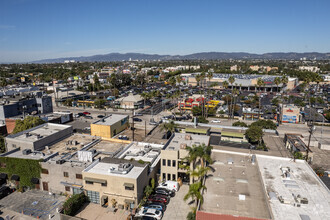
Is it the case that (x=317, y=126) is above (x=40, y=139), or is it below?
below

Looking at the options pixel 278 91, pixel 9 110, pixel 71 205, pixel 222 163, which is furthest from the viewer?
pixel 278 91

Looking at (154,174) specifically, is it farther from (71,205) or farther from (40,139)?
(40,139)

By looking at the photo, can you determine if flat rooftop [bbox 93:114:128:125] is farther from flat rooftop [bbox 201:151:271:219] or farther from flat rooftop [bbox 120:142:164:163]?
flat rooftop [bbox 201:151:271:219]

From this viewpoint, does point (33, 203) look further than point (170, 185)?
No

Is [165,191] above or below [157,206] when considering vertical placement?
below

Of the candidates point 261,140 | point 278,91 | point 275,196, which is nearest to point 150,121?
point 261,140

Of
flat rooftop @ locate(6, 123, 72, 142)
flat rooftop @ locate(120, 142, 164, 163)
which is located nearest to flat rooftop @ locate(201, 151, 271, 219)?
flat rooftop @ locate(120, 142, 164, 163)

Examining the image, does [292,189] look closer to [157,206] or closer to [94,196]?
[157,206]

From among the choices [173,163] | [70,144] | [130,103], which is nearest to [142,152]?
[173,163]
